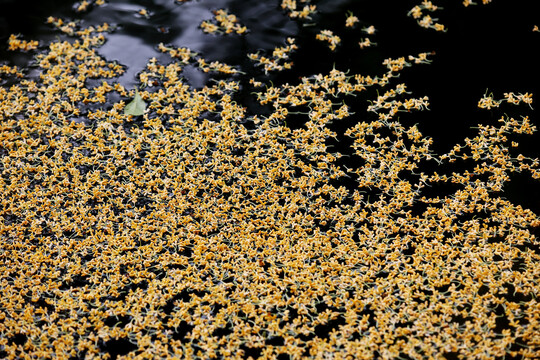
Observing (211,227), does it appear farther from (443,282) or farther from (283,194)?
(443,282)

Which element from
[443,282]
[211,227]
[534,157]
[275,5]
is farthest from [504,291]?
[275,5]

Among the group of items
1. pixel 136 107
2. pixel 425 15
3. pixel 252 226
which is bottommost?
pixel 252 226

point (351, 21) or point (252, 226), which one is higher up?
point (351, 21)

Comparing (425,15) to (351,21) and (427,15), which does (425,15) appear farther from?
(351,21)

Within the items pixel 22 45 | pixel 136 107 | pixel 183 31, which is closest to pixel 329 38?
pixel 183 31

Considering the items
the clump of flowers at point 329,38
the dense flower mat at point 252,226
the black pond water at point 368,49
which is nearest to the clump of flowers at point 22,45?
the black pond water at point 368,49

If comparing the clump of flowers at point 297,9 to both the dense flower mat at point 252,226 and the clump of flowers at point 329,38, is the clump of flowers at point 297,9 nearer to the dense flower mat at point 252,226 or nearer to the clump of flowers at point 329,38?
the clump of flowers at point 329,38
